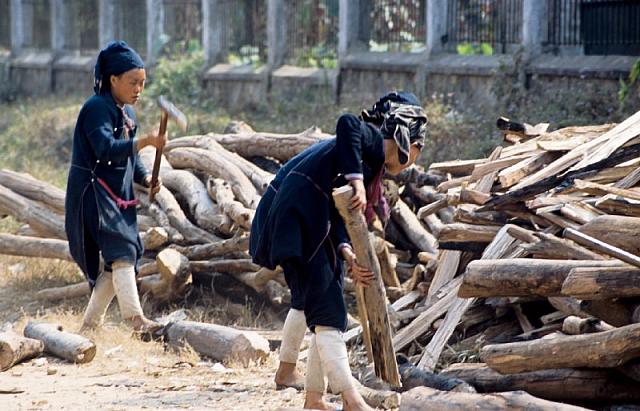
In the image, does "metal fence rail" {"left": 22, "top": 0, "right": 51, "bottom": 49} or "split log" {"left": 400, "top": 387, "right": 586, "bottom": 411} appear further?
"metal fence rail" {"left": 22, "top": 0, "right": 51, "bottom": 49}

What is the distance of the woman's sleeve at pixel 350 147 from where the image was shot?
5.42 meters

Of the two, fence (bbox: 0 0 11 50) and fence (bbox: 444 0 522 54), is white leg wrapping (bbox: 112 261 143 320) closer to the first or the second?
fence (bbox: 444 0 522 54)

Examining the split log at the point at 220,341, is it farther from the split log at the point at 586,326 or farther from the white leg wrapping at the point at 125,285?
the split log at the point at 586,326

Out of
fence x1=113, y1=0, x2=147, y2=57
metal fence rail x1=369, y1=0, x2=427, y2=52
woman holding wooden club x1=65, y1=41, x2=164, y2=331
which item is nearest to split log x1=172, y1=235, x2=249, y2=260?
woman holding wooden club x1=65, y1=41, x2=164, y2=331

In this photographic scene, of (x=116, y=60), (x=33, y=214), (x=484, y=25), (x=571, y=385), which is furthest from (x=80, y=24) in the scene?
(x=571, y=385)

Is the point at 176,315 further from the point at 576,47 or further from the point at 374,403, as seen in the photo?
the point at 576,47

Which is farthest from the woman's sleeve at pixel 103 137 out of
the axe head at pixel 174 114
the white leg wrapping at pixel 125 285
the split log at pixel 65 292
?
the split log at pixel 65 292

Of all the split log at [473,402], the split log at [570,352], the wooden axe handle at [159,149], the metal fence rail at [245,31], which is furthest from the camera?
the metal fence rail at [245,31]

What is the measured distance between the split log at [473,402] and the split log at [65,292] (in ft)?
14.9

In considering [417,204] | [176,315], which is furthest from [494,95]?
[176,315]

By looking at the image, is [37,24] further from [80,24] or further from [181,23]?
[181,23]

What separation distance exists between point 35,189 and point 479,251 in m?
4.57

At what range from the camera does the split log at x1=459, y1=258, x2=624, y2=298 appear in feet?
18.8

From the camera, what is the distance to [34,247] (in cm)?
979
